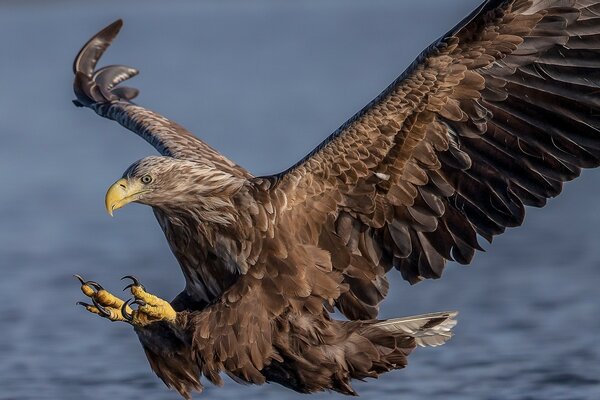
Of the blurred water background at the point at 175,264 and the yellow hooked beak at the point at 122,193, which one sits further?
the blurred water background at the point at 175,264

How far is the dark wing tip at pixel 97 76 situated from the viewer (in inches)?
392

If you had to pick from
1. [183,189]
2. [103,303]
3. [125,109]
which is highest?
[125,109]

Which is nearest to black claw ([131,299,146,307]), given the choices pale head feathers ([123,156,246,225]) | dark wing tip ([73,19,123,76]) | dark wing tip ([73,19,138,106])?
pale head feathers ([123,156,246,225])

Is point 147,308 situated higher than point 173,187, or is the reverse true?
point 173,187

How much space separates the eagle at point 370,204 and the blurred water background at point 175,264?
1.69 metres

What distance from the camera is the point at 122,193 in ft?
23.5

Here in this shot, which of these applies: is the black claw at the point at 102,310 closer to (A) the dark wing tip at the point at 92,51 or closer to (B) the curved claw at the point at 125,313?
(B) the curved claw at the point at 125,313

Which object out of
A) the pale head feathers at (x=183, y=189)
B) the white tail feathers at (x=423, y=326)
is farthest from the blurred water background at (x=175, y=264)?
the pale head feathers at (x=183, y=189)

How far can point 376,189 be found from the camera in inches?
292

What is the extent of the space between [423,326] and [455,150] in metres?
0.90

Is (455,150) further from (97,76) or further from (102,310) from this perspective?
(97,76)

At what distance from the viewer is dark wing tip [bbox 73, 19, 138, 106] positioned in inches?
392

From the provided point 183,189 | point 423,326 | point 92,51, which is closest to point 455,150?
point 423,326

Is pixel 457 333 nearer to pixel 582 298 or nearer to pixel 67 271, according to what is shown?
pixel 582 298
